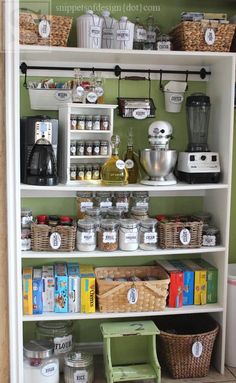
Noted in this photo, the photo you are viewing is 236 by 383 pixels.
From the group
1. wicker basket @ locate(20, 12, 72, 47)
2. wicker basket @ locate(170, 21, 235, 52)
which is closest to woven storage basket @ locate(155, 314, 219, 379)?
wicker basket @ locate(170, 21, 235, 52)

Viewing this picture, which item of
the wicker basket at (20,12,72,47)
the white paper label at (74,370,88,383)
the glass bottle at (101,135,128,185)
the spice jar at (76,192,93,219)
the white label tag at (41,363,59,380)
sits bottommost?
the white paper label at (74,370,88,383)

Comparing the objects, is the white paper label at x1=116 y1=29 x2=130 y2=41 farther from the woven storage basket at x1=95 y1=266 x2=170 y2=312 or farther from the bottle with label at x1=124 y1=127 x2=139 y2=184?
the woven storage basket at x1=95 y1=266 x2=170 y2=312

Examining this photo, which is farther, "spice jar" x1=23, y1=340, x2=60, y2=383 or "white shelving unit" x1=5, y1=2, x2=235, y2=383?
"spice jar" x1=23, y1=340, x2=60, y2=383

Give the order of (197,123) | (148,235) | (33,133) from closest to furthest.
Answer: (33,133)
(148,235)
(197,123)

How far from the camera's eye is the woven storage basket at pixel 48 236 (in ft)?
8.87

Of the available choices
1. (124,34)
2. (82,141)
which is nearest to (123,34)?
(124,34)

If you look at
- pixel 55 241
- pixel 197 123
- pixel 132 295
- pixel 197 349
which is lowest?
pixel 197 349

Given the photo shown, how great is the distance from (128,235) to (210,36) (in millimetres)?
1107

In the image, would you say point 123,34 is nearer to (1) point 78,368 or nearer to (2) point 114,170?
(2) point 114,170

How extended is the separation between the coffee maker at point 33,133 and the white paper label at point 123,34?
539 millimetres

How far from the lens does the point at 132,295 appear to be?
2.77 m

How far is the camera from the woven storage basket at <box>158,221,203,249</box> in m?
2.81

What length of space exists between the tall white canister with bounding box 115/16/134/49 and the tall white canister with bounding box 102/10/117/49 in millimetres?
38

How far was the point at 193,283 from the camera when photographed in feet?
9.53
